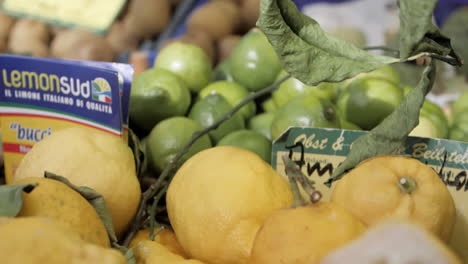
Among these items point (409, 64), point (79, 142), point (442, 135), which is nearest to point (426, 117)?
point (442, 135)

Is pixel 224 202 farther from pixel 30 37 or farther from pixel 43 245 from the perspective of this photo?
pixel 30 37

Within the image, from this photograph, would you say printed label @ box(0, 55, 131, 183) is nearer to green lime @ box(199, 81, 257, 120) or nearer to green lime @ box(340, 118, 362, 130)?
green lime @ box(199, 81, 257, 120)

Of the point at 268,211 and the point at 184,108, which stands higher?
the point at 268,211

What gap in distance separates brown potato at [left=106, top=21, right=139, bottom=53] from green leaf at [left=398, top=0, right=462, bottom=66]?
209 cm

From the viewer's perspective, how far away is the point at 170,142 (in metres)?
1.04

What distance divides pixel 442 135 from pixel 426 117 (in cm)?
6

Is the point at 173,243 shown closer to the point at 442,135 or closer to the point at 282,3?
the point at 282,3

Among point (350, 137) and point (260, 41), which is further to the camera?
point (260, 41)

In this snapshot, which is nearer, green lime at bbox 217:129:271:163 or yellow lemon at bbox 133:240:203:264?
yellow lemon at bbox 133:240:203:264

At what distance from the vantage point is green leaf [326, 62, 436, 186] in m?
0.72

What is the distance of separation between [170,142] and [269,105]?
1.28ft

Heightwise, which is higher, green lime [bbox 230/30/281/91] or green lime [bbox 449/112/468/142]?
green lime [bbox 230/30/281/91]

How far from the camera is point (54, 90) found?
0.96 m

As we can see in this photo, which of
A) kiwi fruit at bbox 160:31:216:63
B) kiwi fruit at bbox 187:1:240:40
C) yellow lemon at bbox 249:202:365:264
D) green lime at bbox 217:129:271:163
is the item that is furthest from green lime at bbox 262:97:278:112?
kiwi fruit at bbox 187:1:240:40
